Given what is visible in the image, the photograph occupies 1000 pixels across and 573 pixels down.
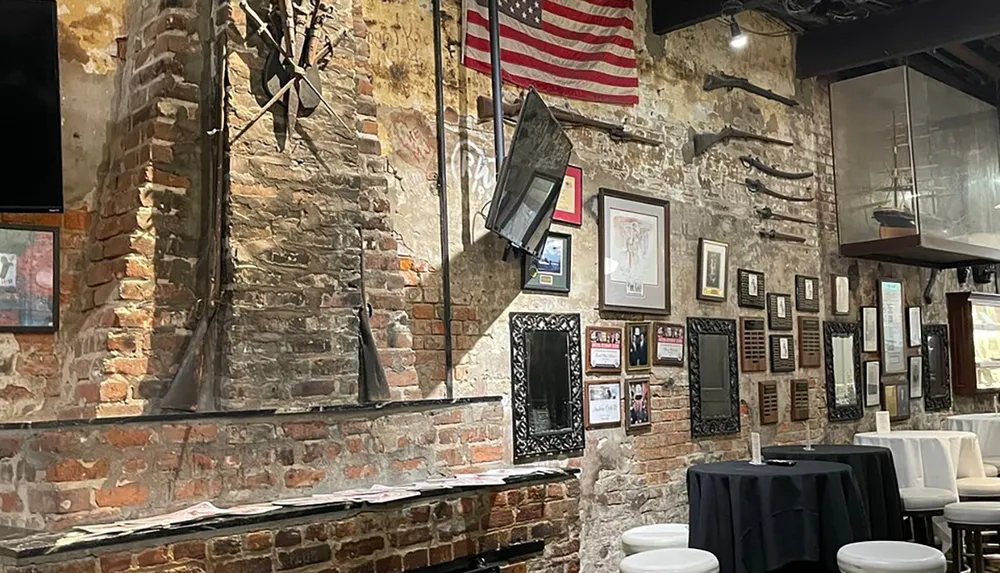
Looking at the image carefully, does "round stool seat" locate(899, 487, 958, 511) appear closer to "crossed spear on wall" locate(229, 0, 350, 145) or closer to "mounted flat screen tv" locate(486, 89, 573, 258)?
"mounted flat screen tv" locate(486, 89, 573, 258)

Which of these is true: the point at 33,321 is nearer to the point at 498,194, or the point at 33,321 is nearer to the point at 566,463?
the point at 498,194

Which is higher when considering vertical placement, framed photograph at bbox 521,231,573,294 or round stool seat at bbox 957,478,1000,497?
framed photograph at bbox 521,231,573,294

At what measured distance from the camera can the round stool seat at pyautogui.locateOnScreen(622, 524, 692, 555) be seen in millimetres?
4262

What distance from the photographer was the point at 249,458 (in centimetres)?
311

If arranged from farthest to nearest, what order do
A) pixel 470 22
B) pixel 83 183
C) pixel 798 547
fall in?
1. pixel 470 22
2. pixel 798 547
3. pixel 83 183

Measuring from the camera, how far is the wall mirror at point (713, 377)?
19.6ft

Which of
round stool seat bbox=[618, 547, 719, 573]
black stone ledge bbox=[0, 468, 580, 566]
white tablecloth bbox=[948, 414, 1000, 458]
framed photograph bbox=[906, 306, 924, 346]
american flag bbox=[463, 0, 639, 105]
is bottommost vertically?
round stool seat bbox=[618, 547, 719, 573]

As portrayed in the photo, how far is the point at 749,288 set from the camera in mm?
6551

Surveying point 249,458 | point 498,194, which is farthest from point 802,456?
point 249,458

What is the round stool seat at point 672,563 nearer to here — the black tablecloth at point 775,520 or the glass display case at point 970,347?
the black tablecloth at point 775,520

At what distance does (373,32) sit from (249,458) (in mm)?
2185

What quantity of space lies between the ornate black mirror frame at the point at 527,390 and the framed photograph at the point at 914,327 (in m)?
4.50

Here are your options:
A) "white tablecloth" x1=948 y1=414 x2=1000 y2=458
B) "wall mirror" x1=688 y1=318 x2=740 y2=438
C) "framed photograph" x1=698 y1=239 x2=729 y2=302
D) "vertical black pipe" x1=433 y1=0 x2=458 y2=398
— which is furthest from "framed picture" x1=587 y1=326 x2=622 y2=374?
"white tablecloth" x1=948 y1=414 x2=1000 y2=458

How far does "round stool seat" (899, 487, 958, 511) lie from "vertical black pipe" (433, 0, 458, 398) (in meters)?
2.91
